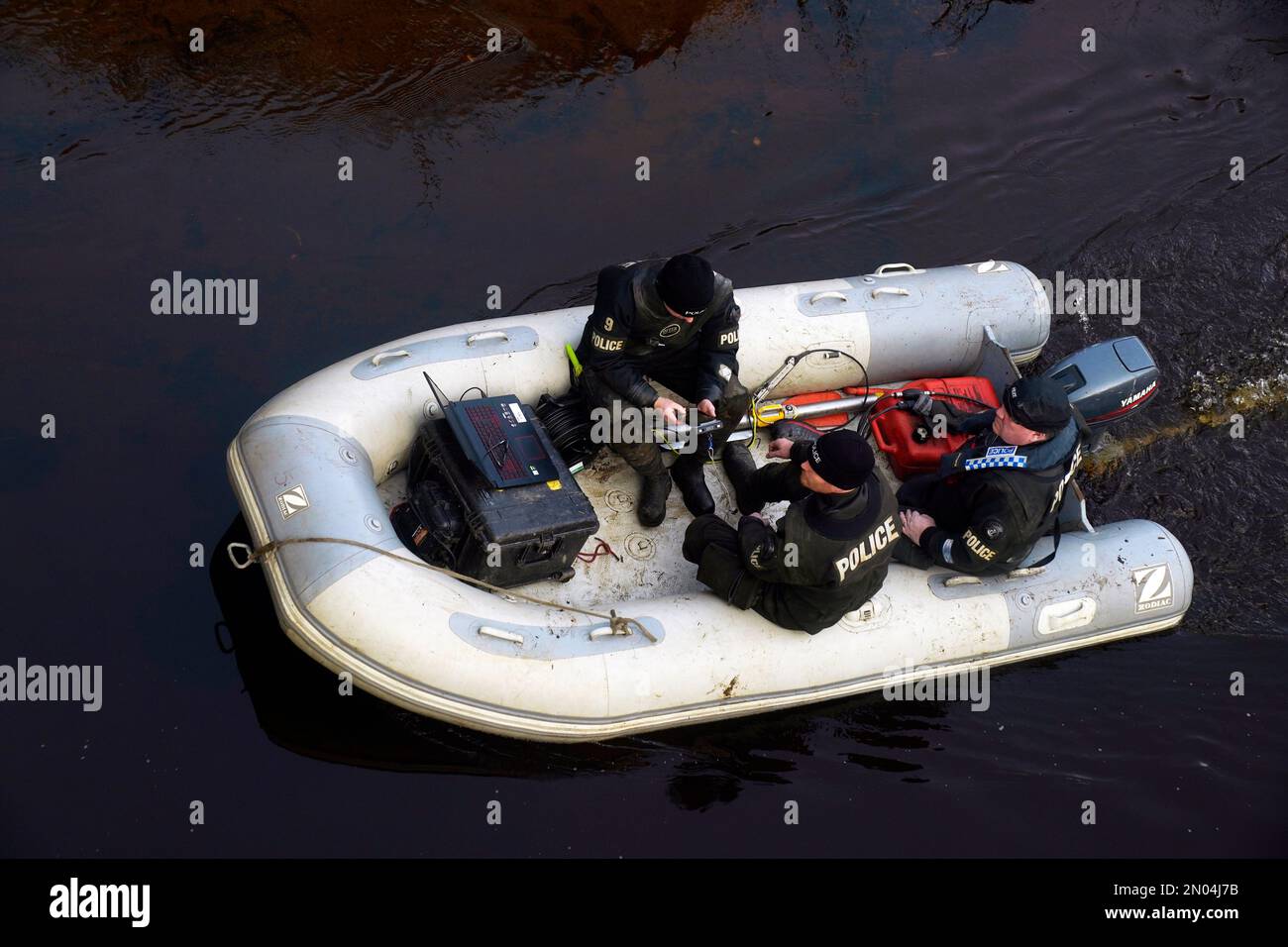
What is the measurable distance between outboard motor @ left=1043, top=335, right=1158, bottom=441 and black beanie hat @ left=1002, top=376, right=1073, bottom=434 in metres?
0.65

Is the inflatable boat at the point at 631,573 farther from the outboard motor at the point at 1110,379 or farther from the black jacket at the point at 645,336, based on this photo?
the black jacket at the point at 645,336

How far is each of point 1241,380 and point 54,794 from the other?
18.6 ft

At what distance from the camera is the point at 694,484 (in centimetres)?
461

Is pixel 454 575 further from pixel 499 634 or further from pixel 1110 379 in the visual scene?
pixel 1110 379

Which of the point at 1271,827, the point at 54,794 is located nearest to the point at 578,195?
the point at 54,794

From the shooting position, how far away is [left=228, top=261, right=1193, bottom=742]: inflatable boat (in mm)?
3863

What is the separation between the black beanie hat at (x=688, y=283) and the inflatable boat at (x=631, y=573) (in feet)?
2.41

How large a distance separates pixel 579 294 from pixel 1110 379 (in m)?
2.71

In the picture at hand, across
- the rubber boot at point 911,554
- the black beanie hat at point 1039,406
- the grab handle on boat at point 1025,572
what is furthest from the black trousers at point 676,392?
the grab handle on boat at point 1025,572

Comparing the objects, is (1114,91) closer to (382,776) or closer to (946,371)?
(946,371)

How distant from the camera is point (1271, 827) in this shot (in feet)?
15.2

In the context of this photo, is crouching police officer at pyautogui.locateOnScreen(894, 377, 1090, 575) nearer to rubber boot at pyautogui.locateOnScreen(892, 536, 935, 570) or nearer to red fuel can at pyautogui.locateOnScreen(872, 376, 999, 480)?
rubber boot at pyautogui.locateOnScreen(892, 536, 935, 570)

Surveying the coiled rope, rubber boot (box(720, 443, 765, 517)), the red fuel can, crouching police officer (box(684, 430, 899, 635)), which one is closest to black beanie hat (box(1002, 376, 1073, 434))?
crouching police officer (box(684, 430, 899, 635))
